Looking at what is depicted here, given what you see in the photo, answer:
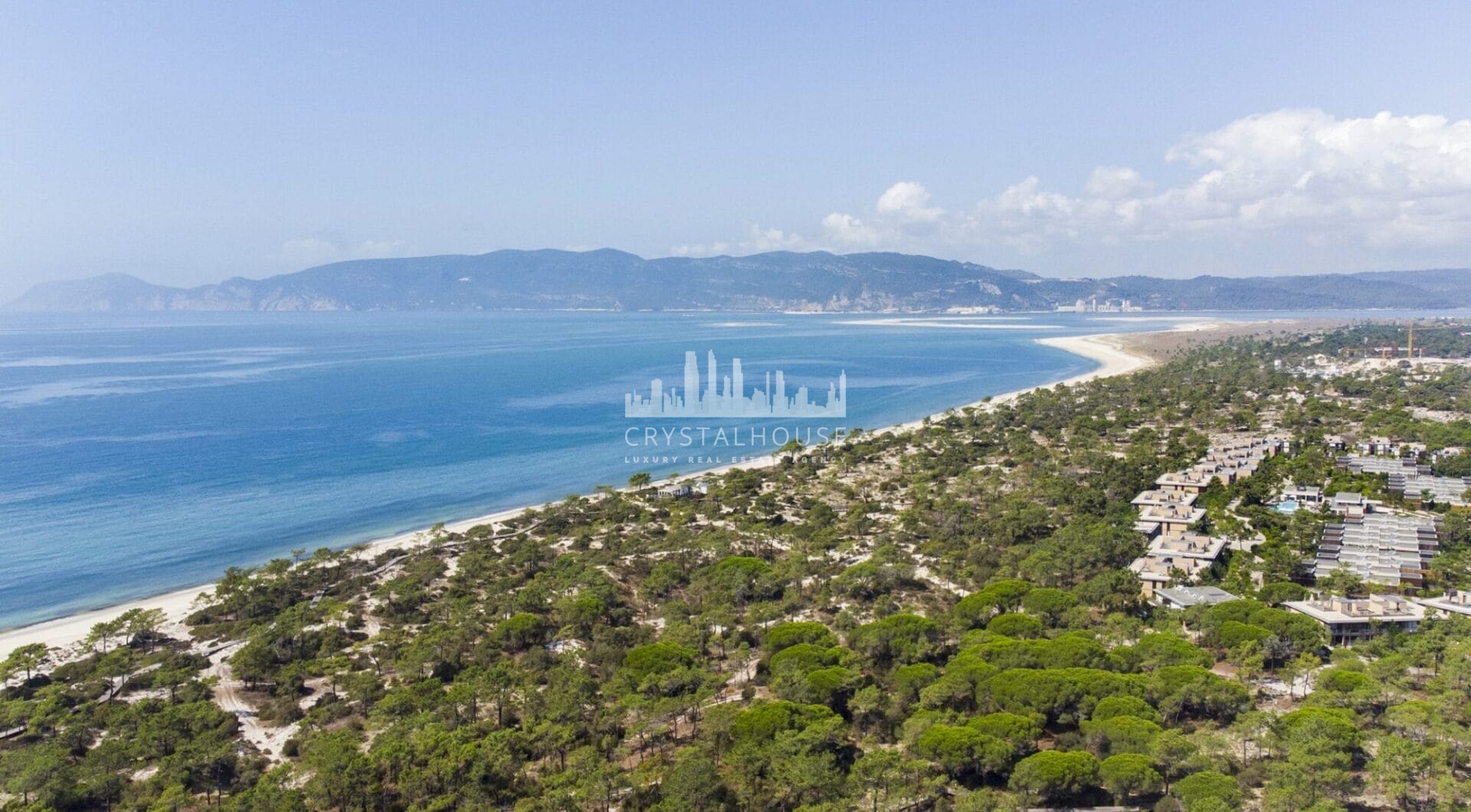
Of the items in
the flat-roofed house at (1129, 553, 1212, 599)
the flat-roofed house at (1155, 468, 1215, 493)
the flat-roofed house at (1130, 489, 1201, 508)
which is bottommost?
the flat-roofed house at (1129, 553, 1212, 599)

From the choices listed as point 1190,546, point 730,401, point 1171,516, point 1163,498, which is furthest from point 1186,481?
point 730,401

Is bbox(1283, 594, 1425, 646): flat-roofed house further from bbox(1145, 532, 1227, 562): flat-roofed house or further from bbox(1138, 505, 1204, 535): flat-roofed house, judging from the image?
bbox(1138, 505, 1204, 535): flat-roofed house

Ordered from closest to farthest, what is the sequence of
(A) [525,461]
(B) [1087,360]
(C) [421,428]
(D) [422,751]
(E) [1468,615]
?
(D) [422,751] < (E) [1468,615] < (A) [525,461] < (C) [421,428] < (B) [1087,360]

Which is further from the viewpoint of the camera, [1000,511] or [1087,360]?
[1087,360]

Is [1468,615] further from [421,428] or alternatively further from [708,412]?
[421,428]

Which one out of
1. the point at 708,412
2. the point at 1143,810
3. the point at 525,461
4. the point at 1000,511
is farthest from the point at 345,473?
the point at 1143,810

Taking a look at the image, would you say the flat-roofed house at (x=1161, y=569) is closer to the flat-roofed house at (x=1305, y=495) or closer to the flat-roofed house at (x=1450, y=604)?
the flat-roofed house at (x=1450, y=604)

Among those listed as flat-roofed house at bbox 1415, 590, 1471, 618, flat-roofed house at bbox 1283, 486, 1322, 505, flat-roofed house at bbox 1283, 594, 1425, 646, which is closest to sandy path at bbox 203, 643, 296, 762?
flat-roofed house at bbox 1283, 594, 1425, 646

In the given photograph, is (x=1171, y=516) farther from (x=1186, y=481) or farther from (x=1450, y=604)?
(x=1450, y=604)
